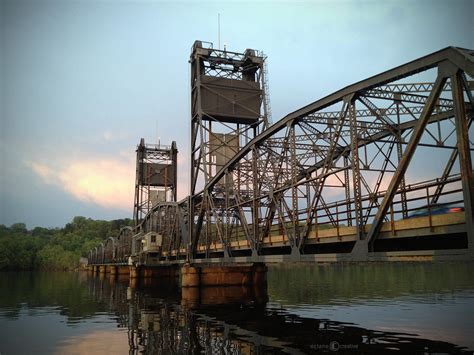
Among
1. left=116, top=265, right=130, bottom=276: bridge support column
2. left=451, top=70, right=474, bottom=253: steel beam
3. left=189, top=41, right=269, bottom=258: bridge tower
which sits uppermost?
left=189, top=41, right=269, bottom=258: bridge tower

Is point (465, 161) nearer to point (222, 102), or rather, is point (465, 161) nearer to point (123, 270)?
point (222, 102)

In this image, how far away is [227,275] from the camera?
43.0 meters

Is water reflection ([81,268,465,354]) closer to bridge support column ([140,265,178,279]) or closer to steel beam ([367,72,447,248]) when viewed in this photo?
steel beam ([367,72,447,248])

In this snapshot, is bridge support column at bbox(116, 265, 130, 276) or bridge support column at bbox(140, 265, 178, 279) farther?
bridge support column at bbox(116, 265, 130, 276)

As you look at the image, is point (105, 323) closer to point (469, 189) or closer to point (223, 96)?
point (469, 189)

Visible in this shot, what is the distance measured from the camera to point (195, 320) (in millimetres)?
24719

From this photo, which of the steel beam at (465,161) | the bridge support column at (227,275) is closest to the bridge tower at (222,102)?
the bridge support column at (227,275)

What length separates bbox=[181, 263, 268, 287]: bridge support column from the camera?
41406 millimetres

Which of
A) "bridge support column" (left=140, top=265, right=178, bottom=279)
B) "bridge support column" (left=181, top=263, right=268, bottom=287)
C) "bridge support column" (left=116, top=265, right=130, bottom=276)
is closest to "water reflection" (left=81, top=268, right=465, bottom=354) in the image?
"bridge support column" (left=181, top=263, right=268, bottom=287)

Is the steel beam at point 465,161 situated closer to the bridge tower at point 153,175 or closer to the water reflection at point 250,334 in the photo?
the water reflection at point 250,334

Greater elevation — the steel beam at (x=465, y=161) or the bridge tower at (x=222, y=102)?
the bridge tower at (x=222, y=102)

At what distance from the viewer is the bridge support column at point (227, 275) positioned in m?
41.4

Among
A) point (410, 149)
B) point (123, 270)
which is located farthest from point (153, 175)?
point (410, 149)

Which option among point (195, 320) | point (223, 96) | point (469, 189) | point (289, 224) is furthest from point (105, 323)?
point (223, 96)
